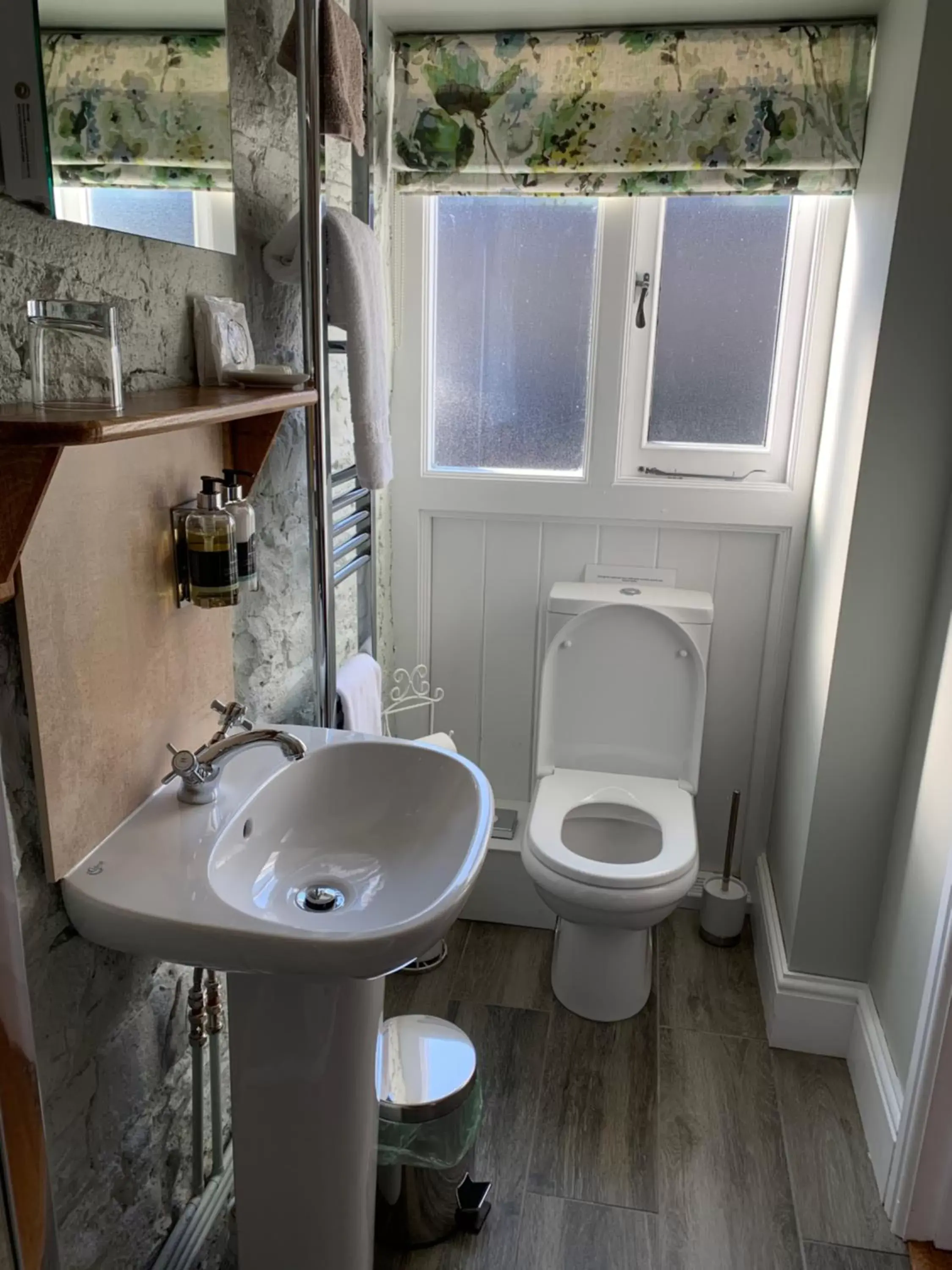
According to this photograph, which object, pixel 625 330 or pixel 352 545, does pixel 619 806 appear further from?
pixel 625 330

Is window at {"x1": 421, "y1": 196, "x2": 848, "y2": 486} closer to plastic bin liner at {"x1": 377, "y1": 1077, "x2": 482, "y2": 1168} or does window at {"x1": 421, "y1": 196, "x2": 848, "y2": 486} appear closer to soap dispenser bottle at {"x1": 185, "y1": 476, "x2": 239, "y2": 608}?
soap dispenser bottle at {"x1": 185, "y1": 476, "x2": 239, "y2": 608}

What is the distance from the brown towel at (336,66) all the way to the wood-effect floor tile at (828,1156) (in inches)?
78.8

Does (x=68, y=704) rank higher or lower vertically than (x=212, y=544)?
lower

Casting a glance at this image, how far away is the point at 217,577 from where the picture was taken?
46.6 inches

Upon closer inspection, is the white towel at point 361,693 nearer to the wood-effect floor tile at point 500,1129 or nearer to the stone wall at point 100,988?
the stone wall at point 100,988

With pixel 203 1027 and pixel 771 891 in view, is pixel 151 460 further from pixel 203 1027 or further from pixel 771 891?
pixel 771 891

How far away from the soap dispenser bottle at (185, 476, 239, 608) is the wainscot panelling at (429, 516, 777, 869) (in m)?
1.26

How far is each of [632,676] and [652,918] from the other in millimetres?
582

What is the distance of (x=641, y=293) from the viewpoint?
2229 mm

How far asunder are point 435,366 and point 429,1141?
1.74 m

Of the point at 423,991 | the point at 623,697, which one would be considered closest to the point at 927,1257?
the point at 423,991

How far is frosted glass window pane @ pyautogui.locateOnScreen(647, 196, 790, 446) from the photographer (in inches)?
85.7

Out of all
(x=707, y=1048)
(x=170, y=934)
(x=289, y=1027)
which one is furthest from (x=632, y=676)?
(x=170, y=934)

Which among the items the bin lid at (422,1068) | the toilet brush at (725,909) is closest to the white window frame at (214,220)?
the bin lid at (422,1068)
